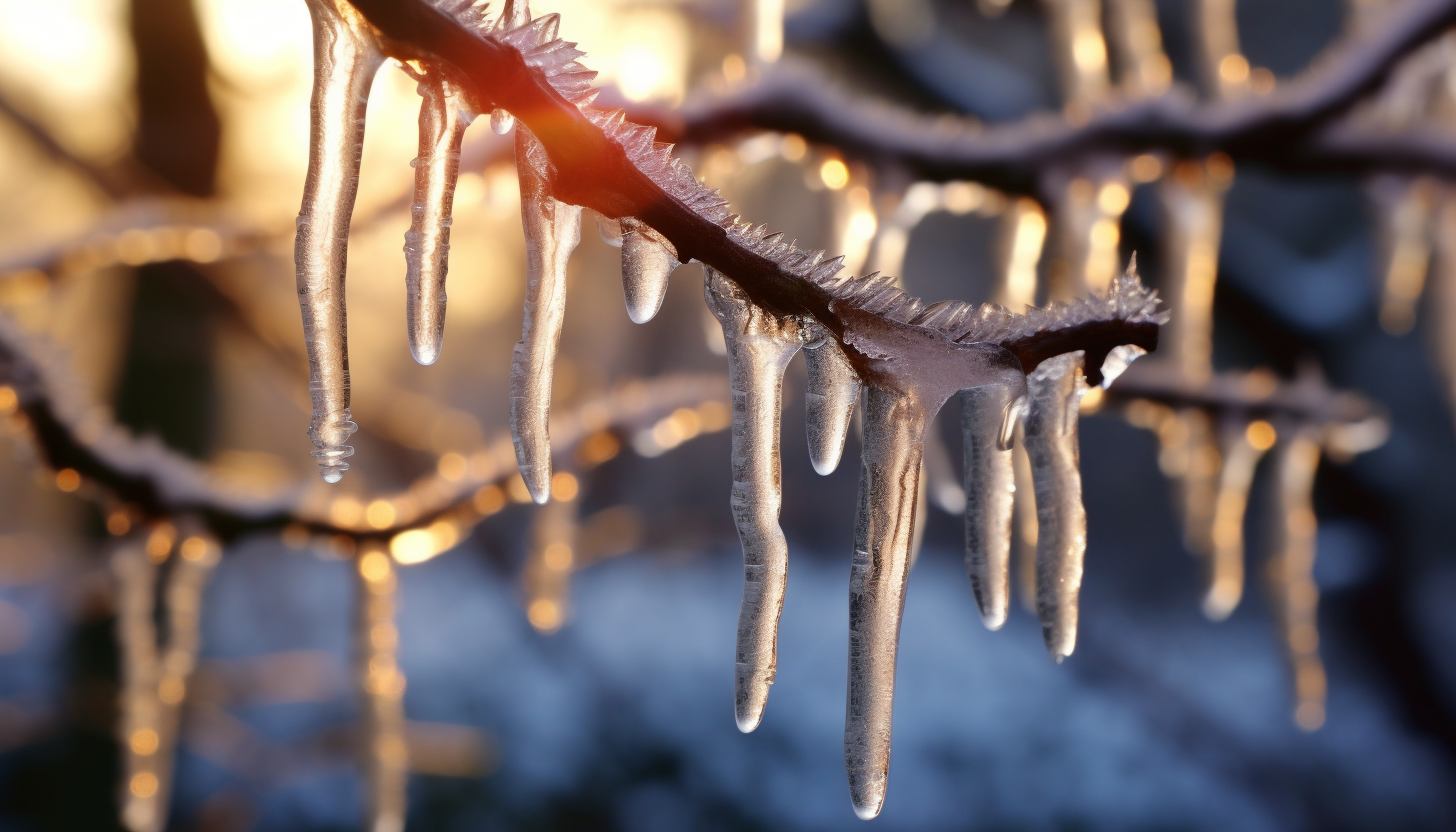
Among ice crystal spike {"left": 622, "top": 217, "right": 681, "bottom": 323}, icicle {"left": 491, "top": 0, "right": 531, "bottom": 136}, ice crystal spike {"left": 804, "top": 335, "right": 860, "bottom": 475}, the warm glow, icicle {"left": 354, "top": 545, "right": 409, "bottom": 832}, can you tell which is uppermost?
the warm glow

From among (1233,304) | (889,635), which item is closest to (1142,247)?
(1233,304)

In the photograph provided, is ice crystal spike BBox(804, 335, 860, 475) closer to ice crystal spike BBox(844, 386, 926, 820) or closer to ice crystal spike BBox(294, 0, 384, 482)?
ice crystal spike BBox(844, 386, 926, 820)

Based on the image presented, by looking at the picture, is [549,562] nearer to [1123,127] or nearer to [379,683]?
[379,683]

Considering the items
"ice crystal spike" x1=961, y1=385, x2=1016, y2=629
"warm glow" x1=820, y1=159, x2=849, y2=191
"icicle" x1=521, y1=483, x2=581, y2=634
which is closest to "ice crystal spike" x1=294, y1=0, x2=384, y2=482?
"ice crystal spike" x1=961, y1=385, x2=1016, y2=629

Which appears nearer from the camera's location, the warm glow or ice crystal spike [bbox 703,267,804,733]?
ice crystal spike [bbox 703,267,804,733]

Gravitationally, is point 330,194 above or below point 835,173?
below

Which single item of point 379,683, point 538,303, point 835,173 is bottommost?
point 379,683

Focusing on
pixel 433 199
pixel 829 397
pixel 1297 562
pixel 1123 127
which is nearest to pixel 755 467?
pixel 829 397
